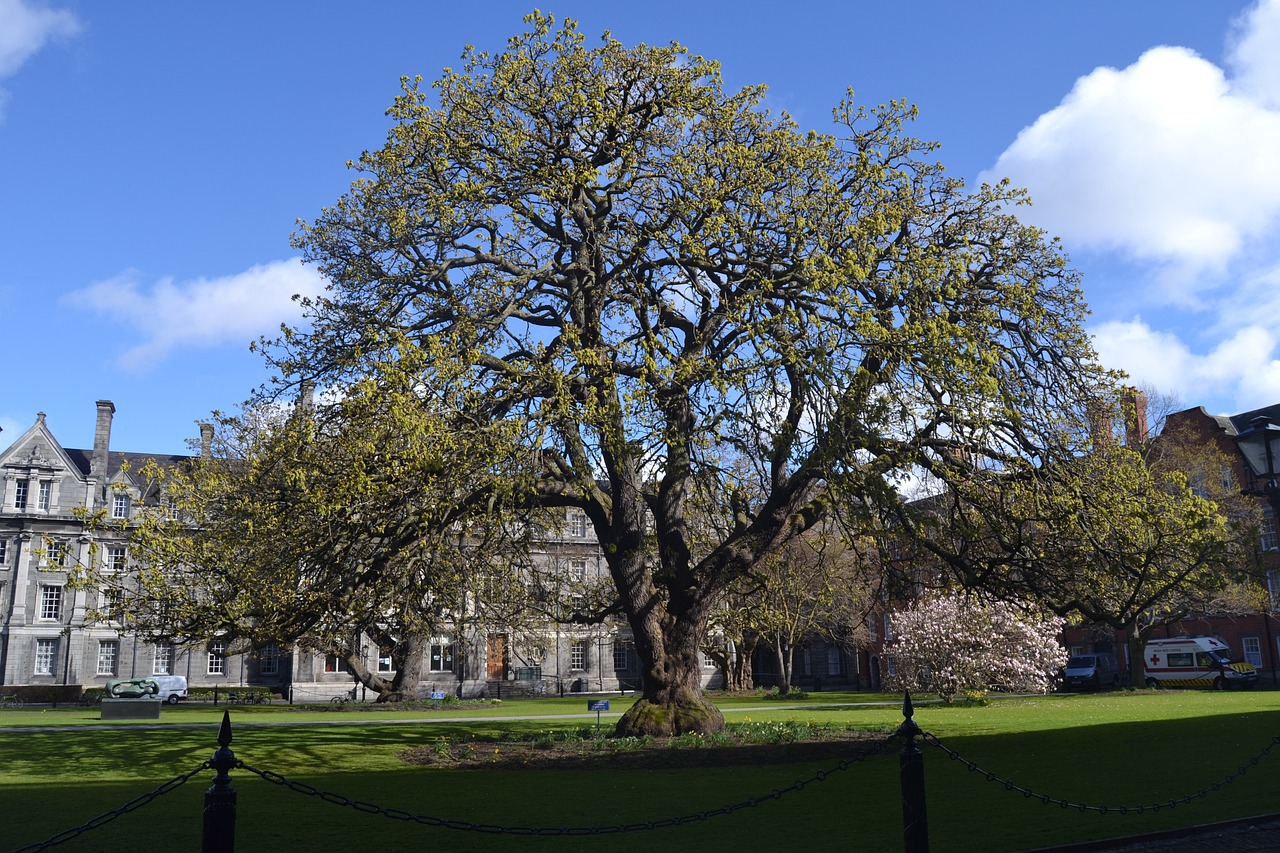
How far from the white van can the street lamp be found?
4661 cm

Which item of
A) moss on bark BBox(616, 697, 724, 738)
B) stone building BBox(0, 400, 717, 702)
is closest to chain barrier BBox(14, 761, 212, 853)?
moss on bark BBox(616, 697, 724, 738)

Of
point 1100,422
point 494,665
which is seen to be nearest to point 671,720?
point 1100,422

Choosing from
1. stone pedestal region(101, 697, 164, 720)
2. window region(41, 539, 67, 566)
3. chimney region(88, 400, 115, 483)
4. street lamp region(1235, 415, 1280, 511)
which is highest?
chimney region(88, 400, 115, 483)

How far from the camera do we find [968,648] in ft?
113

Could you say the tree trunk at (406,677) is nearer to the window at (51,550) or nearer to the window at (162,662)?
the window at (51,550)

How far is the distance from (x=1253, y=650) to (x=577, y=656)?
40956mm

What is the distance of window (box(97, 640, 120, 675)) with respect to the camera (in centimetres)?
6253

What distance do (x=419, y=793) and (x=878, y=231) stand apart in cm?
1153

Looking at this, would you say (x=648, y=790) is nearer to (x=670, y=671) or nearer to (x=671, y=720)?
(x=671, y=720)

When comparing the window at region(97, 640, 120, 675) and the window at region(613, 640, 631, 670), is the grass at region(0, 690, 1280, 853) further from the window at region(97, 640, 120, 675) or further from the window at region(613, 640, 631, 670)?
the window at region(613, 640, 631, 670)

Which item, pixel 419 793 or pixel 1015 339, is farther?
pixel 1015 339

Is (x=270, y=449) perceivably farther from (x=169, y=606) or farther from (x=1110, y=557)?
(x=1110, y=557)

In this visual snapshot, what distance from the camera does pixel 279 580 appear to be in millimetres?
15711

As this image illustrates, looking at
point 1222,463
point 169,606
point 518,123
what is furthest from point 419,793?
point 1222,463
